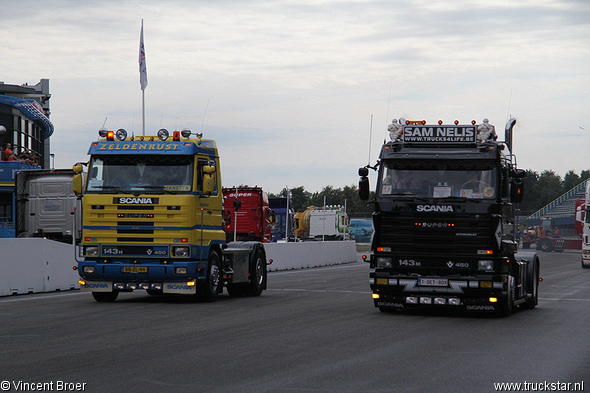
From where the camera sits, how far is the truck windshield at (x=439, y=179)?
13.3m

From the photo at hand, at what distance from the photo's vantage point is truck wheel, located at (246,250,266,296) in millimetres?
18688

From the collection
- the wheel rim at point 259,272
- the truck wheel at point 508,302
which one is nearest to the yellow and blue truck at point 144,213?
the wheel rim at point 259,272

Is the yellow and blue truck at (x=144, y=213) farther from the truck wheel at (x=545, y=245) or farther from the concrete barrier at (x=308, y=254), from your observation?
the truck wheel at (x=545, y=245)

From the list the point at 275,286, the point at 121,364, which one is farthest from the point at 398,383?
the point at 275,286

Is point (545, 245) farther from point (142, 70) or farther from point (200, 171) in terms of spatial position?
point (200, 171)

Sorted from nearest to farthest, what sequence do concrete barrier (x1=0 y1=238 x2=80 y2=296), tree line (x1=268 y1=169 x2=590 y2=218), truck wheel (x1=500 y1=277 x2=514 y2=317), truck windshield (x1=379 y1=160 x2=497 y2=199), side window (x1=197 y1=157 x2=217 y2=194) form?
truck windshield (x1=379 y1=160 x2=497 y2=199) → truck wheel (x1=500 y1=277 x2=514 y2=317) → side window (x1=197 y1=157 x2=217 y2=194) → concrete barrier (x1=0 y1=238 x2=80 y2=296) → tree line (x1=268 y1=169 x2=590 y2=218)

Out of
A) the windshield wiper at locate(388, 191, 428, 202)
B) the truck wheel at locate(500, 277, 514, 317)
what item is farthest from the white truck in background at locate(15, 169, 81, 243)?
the truck wheel at locate(500, 277, 514, 317)

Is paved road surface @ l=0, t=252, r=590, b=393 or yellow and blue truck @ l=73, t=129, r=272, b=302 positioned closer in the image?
paved road surface @ l=0, t=252, r=590, b=393

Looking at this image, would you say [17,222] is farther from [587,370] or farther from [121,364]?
[587,370]

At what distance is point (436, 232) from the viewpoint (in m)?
13.4

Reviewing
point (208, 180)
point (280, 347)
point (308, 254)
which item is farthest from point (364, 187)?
point (308, 254)

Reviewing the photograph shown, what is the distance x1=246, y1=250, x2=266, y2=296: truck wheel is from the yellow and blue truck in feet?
9.56

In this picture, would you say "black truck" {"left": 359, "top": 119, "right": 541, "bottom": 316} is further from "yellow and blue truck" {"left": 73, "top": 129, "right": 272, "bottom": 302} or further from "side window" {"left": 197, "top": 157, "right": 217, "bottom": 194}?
"yellow and blue truck" {"left": 73, "top": 129, "right": 272, "bottom": 302}

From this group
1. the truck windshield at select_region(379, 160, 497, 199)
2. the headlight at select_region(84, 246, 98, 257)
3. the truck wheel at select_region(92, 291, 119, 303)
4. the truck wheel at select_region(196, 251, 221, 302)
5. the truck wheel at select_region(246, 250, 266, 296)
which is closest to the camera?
the truck windshield at select_region(379, 160, 497, 199)
